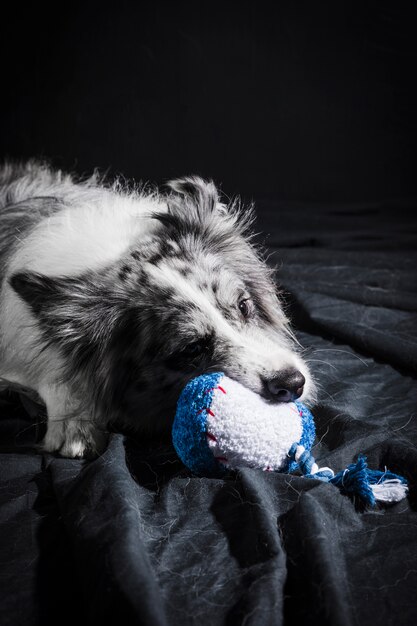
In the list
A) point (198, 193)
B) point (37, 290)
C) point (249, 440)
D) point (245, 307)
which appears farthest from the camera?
point (198, 193)

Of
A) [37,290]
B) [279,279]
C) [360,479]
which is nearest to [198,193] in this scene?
[37,290]

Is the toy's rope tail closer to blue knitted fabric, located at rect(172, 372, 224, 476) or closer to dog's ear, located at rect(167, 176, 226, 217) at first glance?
blue knitted fabric, located at rect(172, 372, 224, 476)

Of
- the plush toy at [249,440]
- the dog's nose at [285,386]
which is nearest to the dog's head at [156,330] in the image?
the dog's nose at [285,386]

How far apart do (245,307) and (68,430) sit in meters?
0.73

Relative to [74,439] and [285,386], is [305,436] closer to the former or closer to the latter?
[285,386]

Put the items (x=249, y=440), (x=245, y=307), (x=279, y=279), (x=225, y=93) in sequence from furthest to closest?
1. (x=225, y=93)
2. (x=279, y=279)
3. (x=245, y=307)
4. (x=249, y=440)

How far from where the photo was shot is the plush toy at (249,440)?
5.32 ft

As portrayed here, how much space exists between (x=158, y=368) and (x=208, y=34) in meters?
3.60

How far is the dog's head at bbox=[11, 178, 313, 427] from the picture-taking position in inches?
74.9

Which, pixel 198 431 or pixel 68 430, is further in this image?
pixel 68 430

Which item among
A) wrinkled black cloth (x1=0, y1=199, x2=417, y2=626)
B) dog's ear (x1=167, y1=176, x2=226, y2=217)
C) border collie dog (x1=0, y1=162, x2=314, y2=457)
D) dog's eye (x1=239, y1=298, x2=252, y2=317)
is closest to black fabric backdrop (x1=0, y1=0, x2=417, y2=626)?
wrinkled black cloth (x1=0, y1=199, x2=417, y2=626)

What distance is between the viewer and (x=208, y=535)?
4.97 ft

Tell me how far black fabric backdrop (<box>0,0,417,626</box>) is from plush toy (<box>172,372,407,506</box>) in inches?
2.3

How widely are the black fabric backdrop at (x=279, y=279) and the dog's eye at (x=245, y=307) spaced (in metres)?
0.41
